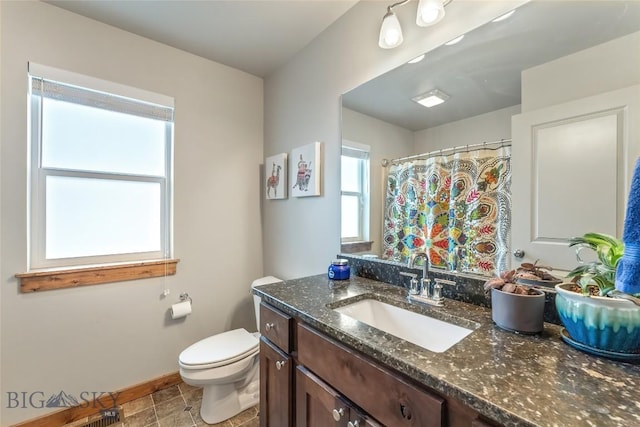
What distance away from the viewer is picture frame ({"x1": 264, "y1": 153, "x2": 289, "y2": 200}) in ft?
7.10

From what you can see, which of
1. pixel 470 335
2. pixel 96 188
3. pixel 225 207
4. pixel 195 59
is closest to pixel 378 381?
pixel 470 335

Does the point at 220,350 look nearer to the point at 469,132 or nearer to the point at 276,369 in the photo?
the point at 276,369

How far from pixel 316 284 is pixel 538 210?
99 centimetres

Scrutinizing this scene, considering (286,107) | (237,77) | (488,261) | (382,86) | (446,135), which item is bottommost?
(488,261)

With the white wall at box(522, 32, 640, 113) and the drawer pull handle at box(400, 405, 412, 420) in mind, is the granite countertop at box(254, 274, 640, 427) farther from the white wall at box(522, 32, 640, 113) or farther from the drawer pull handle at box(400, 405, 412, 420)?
the white wall at box(522, 32, 640, 113)

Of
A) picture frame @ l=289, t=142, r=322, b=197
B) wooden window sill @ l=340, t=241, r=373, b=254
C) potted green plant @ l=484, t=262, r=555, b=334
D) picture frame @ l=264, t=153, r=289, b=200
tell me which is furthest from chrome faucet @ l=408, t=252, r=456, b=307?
picture frame @ l=264, t=153, r=289, b=200

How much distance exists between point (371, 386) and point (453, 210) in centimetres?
79

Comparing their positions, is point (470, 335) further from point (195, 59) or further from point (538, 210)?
point (195, 59)

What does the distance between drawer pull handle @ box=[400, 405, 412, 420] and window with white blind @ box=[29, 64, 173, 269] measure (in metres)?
1.91

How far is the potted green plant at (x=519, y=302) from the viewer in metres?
0.80

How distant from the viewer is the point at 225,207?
2.27m

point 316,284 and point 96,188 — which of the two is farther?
point 96,188

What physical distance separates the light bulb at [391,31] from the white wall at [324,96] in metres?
0.09

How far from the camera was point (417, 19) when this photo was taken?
1.18 meters
